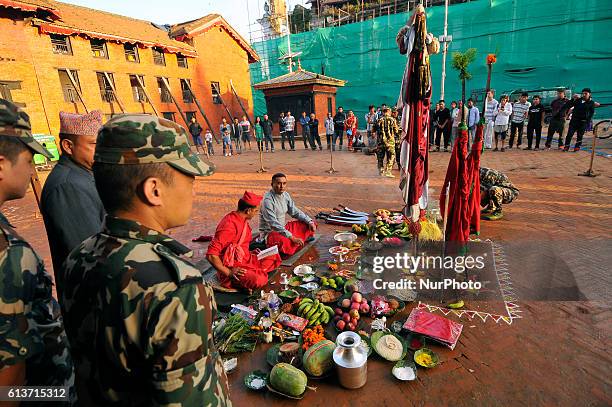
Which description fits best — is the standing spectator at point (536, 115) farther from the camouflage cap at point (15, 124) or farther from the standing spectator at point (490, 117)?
the camouflage cap at point (15, 124)

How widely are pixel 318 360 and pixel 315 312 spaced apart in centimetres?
86

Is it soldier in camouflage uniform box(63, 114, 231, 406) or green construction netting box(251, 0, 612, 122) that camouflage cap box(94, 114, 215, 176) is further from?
green construction netting box(251, 0, 612, 122)

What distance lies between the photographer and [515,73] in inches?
837

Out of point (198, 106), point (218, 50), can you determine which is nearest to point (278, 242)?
point (198, 106)

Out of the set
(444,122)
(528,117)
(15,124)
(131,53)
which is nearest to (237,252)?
(15,124)

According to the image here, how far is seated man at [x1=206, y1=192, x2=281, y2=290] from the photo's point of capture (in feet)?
14.4

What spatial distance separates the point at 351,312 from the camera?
3.83m

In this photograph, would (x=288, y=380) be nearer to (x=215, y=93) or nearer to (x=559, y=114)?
(x=559, y=114)

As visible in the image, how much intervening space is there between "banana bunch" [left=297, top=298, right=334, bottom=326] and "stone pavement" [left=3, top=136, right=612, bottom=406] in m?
0.71

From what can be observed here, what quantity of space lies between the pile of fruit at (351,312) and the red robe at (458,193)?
1417 mm

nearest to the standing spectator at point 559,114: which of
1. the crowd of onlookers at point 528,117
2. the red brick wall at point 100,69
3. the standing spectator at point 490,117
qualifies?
the crowd of onlookers at point 528,117

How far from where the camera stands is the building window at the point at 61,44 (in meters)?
18.9

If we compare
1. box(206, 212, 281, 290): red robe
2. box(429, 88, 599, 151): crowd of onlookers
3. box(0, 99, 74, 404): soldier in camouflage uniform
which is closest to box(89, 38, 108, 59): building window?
box(429, 88, 599, 151): crowd of onlookers

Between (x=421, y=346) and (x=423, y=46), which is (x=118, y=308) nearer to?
(x=421, y=346)
